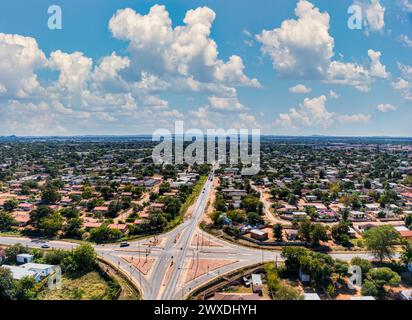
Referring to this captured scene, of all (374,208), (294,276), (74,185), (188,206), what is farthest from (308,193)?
(74,185)

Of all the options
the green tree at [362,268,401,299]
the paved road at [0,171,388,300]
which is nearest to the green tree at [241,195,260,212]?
the paved road at [0,171,388,300]

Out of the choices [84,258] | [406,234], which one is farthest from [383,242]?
[84,258]

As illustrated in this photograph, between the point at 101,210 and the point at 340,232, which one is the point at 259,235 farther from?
the point at 101,210

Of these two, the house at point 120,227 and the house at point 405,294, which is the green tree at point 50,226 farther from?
the house at point 405,294

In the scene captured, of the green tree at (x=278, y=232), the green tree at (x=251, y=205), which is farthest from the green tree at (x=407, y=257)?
the green tree at (x=251, y=205)

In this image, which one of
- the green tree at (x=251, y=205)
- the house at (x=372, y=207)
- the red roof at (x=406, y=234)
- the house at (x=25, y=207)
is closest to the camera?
the red roof at (x=406, y=234)

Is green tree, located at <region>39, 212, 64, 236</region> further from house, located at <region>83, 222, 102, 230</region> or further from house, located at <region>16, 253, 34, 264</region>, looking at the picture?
house, located at <region>16, 253, 34, 264</region>

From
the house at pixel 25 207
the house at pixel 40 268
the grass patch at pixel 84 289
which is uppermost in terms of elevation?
the house at pixel 25 207

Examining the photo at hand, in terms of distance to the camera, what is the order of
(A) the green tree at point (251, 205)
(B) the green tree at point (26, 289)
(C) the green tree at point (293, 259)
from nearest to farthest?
(B) the green tree at point (26, 289) < (C) the green tree at point (293, 259) < (A) the green tree at point (251, 205)
